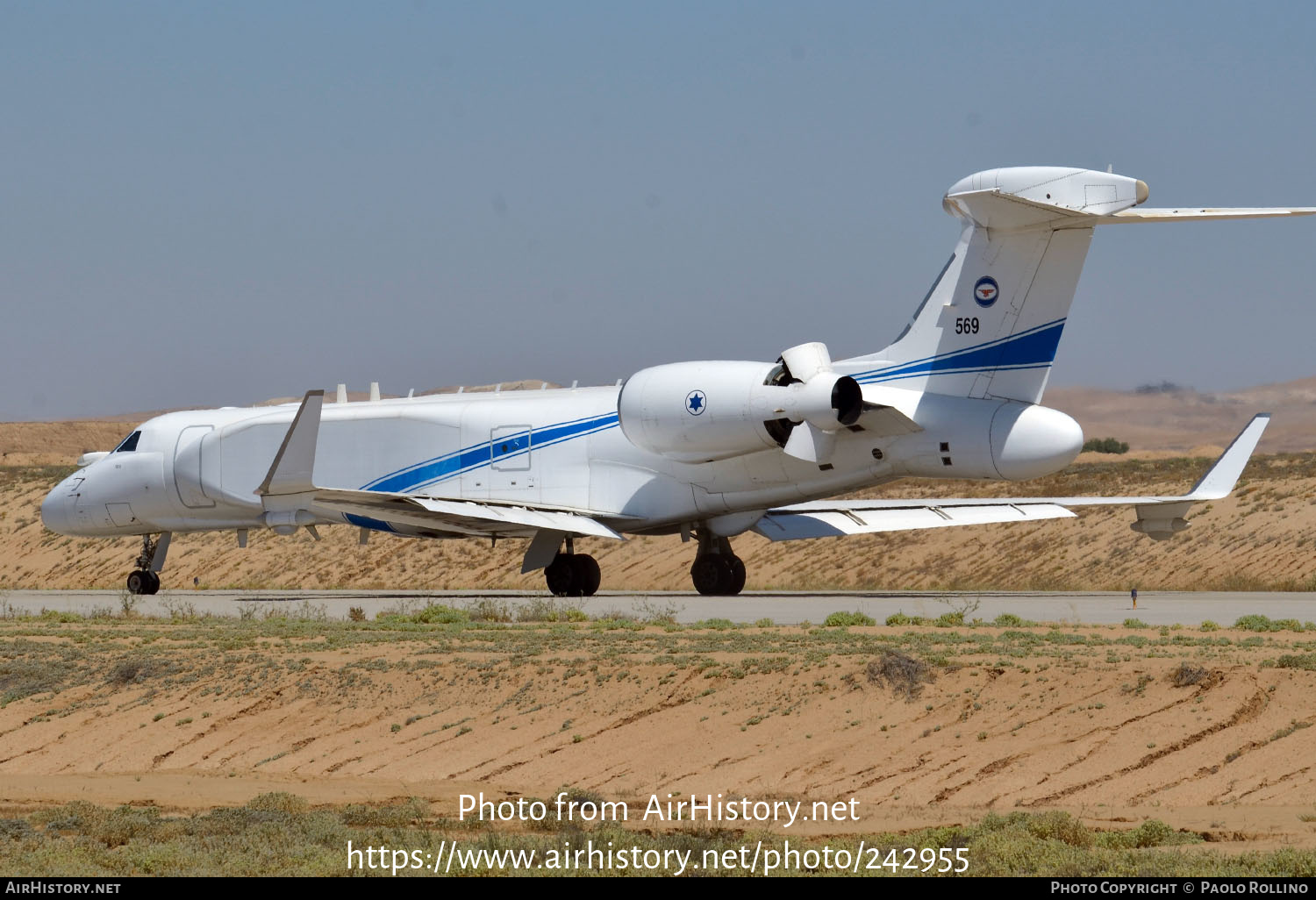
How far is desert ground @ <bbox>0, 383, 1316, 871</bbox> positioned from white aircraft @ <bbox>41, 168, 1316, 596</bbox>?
4.40m

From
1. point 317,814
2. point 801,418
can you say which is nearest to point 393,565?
point 801,418

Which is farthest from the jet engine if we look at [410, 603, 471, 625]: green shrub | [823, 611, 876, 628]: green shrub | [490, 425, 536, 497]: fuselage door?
[410, 603, 471, 625]: green shrub

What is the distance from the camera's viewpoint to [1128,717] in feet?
44.5

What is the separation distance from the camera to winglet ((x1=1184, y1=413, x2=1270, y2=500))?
2988 centimetres

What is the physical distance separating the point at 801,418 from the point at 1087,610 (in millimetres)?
5750

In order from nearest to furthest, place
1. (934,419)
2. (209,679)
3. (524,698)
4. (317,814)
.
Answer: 1. (317,814)
2. (524,698)
3. (209,679)
4. (934,419)

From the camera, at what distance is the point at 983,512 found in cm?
2945

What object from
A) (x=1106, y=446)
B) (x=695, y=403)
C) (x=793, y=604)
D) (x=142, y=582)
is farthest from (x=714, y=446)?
(x=1106, y=446)

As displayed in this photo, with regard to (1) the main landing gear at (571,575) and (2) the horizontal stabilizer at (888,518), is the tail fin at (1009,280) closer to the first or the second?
(2) the horizontal stabilizer at (888,518)

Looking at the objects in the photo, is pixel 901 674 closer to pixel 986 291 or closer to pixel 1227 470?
pixel 986 291

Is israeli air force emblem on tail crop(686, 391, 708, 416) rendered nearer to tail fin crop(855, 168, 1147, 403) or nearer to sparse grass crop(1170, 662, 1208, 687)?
tail fin crop(855, 168, 1147, 403)

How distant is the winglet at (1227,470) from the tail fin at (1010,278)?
6217mm

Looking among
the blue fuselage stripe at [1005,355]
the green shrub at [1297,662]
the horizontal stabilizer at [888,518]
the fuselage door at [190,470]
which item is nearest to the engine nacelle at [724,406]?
the blue fuselage stripe at [1005,355]

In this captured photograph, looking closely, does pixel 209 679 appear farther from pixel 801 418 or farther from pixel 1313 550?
pixel 1313 550
